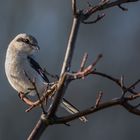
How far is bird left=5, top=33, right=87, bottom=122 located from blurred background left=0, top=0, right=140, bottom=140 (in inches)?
251

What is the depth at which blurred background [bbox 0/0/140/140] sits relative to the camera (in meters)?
11.5

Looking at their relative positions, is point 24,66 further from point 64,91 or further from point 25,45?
point 64,91

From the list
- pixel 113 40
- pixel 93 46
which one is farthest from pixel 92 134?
pixel 113 40

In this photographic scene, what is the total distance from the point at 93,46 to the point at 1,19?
166 cm

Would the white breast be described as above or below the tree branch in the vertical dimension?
below

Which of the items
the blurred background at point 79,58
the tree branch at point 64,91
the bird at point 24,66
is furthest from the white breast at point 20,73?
the blurred background at point 79,58

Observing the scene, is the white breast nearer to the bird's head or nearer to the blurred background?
the bird's head

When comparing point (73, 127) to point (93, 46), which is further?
point (93, 46)

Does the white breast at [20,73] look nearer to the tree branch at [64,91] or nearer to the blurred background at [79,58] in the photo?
the tree branch at [64,91]

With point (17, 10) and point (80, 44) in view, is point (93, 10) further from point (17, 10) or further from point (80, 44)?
point (17, 10)

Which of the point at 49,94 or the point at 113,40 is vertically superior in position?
the point at 49,94

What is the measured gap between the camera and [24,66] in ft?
12.8

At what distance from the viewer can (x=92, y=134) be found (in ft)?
38.7

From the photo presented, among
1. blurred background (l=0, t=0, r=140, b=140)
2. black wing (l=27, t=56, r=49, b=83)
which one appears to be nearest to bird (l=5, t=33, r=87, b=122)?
black wing (l=27, t=56, r=49, b=83)
